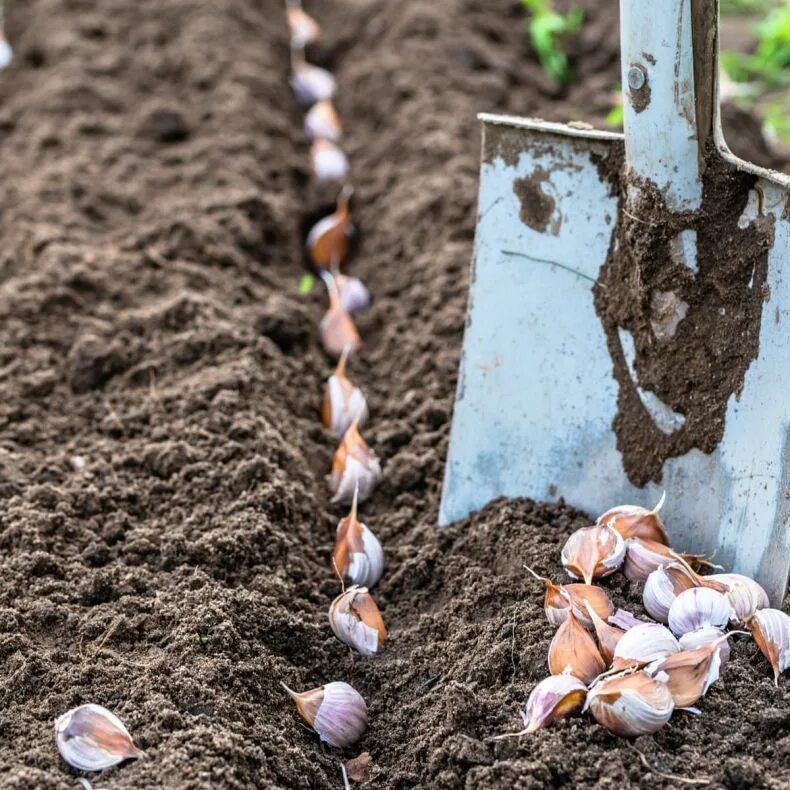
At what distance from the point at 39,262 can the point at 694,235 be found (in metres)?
1.89

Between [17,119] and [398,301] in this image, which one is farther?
[17,119]

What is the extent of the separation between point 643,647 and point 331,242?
1.99 m

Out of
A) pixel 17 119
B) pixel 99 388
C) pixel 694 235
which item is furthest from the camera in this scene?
pixel 17 119

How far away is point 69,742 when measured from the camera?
5.88 ft

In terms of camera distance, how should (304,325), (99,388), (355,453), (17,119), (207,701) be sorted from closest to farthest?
(207,701), (355,453), (99,388), (304,325), (17,119)

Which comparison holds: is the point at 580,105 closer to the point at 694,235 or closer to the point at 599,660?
the point at 694,235

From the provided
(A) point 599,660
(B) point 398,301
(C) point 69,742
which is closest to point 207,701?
(C) point 69,742

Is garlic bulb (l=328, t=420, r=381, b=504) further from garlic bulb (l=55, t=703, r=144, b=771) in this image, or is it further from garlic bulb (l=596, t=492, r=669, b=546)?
garlic bulb (l=55, t=703, r=144, b=771)

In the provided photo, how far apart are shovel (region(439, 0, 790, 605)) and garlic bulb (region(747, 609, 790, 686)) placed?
0.11 metres

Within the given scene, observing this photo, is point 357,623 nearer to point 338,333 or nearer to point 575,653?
point 575,653

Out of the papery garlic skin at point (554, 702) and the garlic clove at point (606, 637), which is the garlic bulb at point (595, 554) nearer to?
the garlic clove at point (606, 637)

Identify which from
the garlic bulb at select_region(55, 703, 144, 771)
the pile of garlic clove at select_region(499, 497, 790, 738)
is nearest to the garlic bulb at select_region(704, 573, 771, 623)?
the pile of garlic clove at select_region(499, 497, 790, 738)

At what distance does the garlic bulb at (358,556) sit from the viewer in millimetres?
2357

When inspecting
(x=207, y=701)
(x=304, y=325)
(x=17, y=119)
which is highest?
(x=17, y=119)
